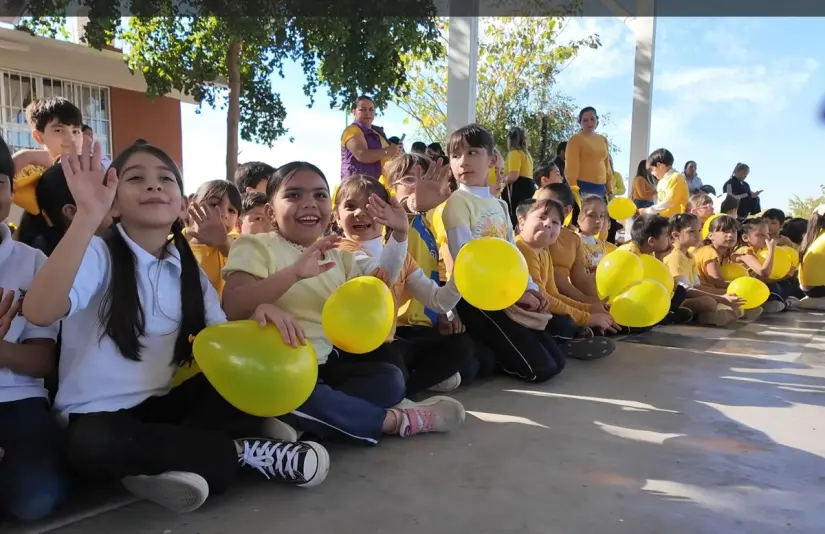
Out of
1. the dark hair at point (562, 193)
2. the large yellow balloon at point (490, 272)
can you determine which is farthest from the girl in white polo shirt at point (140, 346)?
the dark hair at point (562, 193)

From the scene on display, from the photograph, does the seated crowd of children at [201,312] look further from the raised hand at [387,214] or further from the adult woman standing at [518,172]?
the adult woman standing at [518,172]

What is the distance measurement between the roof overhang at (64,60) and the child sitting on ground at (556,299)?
863 centimetres

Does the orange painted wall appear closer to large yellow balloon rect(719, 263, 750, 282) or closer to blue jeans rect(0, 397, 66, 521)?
large yellow balloon rect(719, 263, 750, 282)

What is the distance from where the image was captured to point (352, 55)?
7520 mm

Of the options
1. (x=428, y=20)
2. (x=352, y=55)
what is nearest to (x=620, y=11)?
(x=428, y=20)

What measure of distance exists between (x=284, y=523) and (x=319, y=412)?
45 centimetres

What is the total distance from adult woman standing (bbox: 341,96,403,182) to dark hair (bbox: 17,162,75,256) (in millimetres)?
2222

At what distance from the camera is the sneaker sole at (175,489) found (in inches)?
58.3

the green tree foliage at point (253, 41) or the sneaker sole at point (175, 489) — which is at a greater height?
the green tree foliage at point (253, 41)

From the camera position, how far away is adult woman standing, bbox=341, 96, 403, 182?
416 centimetres

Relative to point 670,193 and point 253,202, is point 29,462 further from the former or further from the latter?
point 670,193

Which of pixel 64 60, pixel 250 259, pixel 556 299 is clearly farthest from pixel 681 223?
pixel 64 60

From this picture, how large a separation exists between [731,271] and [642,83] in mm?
5335

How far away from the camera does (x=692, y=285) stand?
15.1 feet
